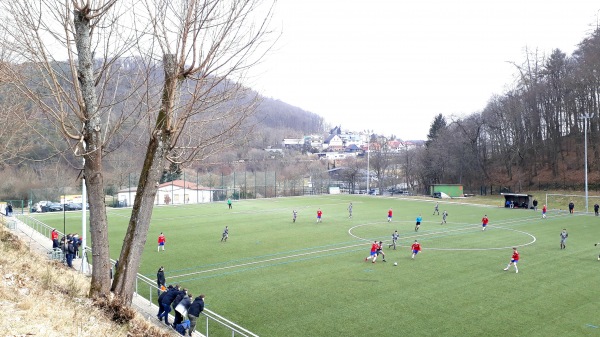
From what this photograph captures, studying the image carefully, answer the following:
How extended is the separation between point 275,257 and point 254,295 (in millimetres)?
7466

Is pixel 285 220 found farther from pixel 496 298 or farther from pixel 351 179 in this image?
pixel 351 179

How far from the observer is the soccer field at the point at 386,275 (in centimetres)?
1498

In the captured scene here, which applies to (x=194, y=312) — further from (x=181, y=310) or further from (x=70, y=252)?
(x=70, y=252)

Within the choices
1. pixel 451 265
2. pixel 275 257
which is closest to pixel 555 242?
pixel 451 265

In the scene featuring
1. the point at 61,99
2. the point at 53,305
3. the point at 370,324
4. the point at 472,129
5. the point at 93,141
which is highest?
the point at 472,129

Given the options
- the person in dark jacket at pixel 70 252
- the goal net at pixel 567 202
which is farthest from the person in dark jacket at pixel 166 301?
the goal net at pixel 567 202

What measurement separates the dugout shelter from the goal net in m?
2.59

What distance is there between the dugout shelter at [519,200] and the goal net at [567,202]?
8.50 ft

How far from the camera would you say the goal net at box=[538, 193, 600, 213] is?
5106cm

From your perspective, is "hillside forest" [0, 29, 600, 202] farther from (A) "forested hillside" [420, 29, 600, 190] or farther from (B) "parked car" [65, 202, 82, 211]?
(B) "parked car" [65, 202, 82, 211]

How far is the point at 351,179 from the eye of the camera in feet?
284

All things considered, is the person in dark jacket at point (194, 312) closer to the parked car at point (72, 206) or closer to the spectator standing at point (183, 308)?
the spectator standing at point (183, 308)

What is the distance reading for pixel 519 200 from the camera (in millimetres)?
52500

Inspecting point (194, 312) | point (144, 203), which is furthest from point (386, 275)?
point (144, 203)
